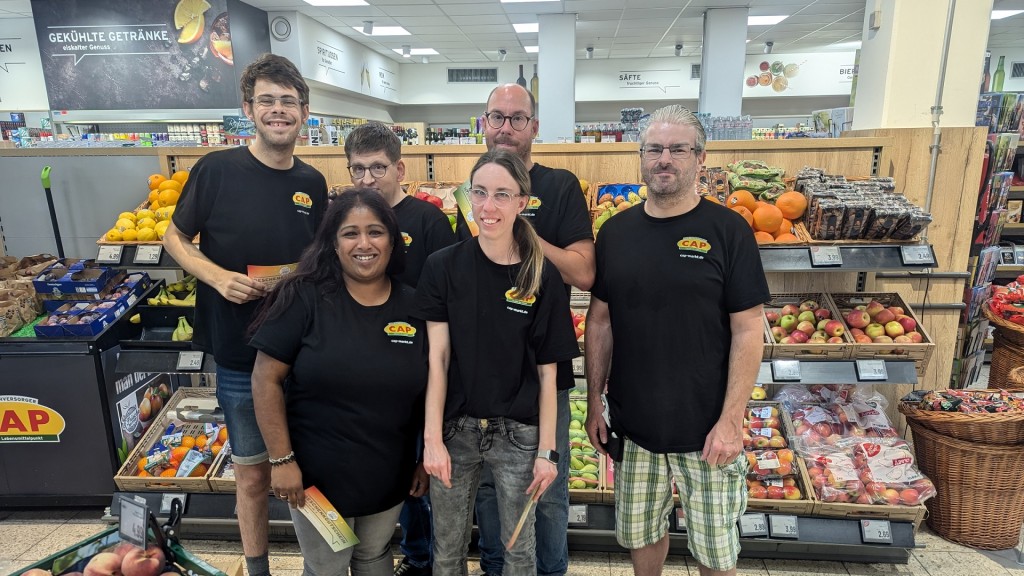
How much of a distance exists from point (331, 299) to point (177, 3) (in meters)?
7.73

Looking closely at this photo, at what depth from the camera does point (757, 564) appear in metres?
2.55

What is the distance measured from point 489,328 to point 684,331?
584 mm

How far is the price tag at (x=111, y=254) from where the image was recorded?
2.62m

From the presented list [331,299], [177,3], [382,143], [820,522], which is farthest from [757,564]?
[177,3]

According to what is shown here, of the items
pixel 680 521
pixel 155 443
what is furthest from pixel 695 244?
pixel 155 443

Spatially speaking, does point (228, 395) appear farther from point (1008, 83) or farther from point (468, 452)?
point (1008, 83)

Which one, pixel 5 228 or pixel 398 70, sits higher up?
pixel 398 70

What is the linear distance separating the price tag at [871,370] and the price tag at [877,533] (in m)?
0.61

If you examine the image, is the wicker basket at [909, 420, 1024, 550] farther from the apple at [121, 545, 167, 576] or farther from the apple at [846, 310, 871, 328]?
the apple at [121, 545, 167, 576]

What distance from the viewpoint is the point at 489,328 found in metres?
1.62

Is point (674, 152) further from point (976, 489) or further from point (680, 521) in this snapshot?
point (976, 489)

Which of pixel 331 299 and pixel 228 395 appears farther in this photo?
pixel 228 395

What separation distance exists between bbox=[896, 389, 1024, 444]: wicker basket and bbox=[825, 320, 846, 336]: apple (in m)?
0.53

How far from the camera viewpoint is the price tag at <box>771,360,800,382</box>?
2404 mm
